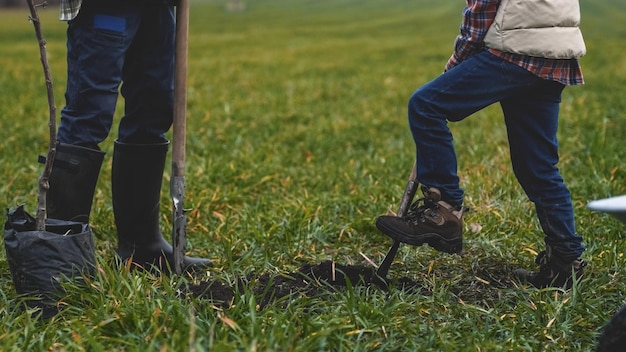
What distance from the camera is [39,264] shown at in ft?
9.56

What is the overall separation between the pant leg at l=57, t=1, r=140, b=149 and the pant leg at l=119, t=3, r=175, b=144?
5.7 inches

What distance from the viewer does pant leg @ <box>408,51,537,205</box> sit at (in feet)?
9.90

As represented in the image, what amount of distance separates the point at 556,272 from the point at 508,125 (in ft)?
2.13

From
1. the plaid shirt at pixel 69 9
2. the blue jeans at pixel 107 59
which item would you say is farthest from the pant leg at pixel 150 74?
the plaid shirt at pixel 69 9

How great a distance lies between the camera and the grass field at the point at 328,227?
8.77ft

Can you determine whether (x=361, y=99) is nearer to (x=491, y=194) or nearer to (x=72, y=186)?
(x=491, y=194)

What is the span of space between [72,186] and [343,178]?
8.07ft

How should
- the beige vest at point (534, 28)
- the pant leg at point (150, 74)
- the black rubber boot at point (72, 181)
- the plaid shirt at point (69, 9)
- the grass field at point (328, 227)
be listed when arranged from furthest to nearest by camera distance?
the pant leg at point (150, 74) < the black rubber boot at point (72, 181) < the plaid shirt at point (69, 9) < the beige vest at point (534, 28) < the grass field at point (328, 227)

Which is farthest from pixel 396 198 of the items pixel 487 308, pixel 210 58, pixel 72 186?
pixel 210 58

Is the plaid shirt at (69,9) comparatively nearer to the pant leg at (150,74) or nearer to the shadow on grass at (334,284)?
the pant leg at (150,74)

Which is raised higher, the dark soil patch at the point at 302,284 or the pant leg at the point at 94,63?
the pant leg at the point at 94,63

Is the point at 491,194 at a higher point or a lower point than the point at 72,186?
lower

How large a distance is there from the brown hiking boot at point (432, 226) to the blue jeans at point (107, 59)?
47.0 inches

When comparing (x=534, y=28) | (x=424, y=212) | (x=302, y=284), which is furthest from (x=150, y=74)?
(x=534, y=28)
